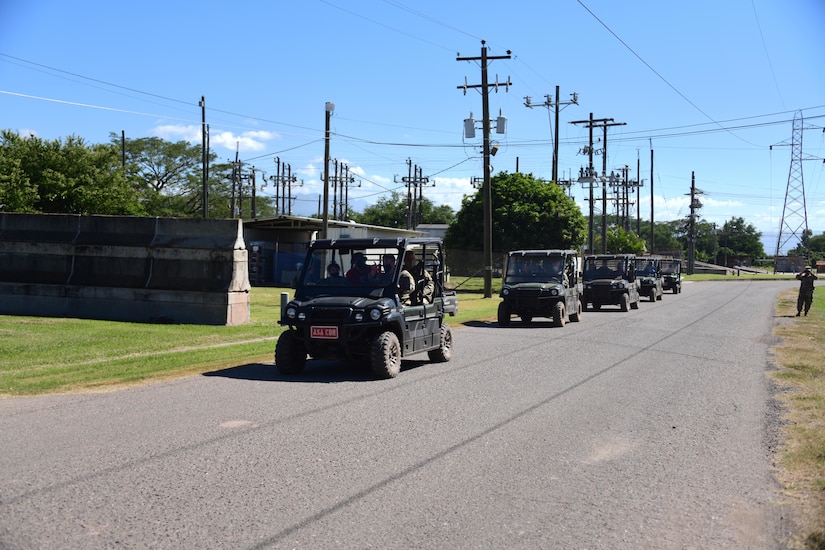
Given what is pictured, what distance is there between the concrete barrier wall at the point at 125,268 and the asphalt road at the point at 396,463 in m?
8.04

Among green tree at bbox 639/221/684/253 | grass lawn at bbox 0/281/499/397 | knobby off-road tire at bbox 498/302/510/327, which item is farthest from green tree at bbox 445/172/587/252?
green tree at bbox 639/221/684/253

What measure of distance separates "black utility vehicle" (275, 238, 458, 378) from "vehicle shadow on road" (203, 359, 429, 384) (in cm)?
25

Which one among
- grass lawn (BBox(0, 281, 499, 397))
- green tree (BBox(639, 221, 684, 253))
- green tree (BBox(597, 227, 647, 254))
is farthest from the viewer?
green tree (BBox(639, 221, 684, 253))

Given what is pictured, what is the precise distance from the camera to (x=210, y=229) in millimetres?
20625

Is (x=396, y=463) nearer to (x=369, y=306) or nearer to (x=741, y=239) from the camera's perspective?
(x=369, y=306)

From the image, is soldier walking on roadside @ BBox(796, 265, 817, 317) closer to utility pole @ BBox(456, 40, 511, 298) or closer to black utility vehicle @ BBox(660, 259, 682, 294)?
utility pole @ BBox(456, 40, 511, 298)

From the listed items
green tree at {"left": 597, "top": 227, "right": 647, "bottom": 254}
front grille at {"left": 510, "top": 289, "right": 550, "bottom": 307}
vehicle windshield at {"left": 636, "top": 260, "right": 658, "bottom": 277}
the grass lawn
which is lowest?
the grass lawn

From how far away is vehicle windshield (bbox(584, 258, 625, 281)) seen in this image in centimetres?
3148

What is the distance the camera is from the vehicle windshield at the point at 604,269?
1240 inches

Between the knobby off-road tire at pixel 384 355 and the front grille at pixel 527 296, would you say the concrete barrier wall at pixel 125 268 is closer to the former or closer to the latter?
the front grille at pixel 527 296

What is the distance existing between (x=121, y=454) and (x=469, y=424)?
3.54m

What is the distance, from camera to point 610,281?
1200 inches

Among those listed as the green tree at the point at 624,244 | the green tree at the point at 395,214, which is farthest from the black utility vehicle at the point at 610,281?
the green tree at the point at 395,214

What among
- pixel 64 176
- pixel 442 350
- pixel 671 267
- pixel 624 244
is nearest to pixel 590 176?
pixel 671 267
